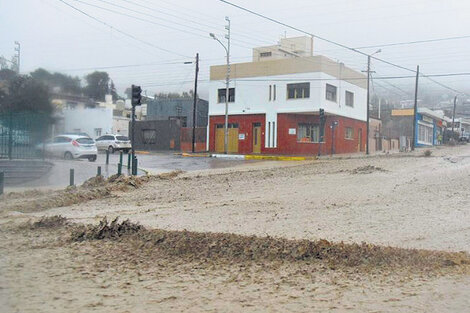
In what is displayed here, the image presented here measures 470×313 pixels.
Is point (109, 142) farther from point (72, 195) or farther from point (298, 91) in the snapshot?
point (298, 91)

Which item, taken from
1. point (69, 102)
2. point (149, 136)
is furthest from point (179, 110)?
point (69, 102)

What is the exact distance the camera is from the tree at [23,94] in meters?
6.52

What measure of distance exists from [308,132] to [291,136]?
1472 mm

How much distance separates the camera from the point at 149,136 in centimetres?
4356

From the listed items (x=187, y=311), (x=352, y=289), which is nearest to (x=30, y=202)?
(x=187, y=311)

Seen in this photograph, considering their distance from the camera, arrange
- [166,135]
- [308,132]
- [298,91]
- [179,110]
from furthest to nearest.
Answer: [179,110] → [166,135] → [308,132] → [298,91]

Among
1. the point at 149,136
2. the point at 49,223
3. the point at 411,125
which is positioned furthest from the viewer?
the point at 411,125

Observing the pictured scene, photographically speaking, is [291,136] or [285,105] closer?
[291,136]

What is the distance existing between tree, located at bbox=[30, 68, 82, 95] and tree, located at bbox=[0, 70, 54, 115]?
3.1 inches

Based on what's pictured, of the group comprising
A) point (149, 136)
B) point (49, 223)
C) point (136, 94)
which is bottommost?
point (49, 223)

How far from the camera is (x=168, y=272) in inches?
240

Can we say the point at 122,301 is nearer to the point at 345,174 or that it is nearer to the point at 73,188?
the point at 73,188

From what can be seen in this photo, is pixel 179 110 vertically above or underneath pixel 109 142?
above

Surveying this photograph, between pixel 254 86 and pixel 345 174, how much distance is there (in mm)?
21254
